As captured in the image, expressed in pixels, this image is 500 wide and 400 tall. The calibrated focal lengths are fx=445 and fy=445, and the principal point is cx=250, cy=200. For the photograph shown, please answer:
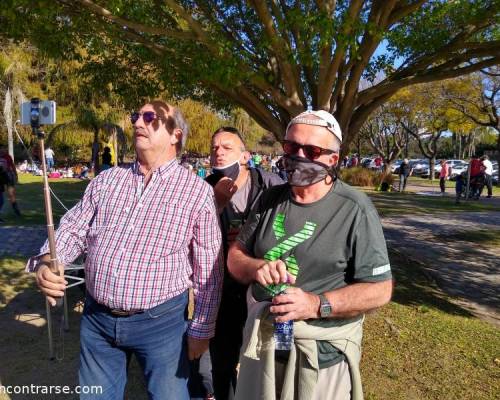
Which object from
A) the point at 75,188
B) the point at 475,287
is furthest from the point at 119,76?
the point at 75,188

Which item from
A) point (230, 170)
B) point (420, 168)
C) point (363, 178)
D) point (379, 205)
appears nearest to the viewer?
point (230, 170)

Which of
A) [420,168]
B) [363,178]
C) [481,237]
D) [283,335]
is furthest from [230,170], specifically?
[420,168]

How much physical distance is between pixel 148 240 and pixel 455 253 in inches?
307

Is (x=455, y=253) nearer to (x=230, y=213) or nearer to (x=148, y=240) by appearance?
(x=230, y=213)

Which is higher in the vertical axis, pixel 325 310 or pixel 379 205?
pixel 325 310

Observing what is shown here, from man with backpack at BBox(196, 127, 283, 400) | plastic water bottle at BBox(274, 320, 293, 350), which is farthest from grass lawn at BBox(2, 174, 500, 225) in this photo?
plastic water bottle at BBox(274, 320, 293, 350)

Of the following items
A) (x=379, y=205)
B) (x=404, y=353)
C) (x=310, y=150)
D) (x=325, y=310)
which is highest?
(x=310, y=150)

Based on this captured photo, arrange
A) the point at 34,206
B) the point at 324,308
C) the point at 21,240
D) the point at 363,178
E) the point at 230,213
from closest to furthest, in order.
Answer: the point at 324,308 → the point at 230,213 → the point at 21,240 → the point at 34,206 → the point at 363,178

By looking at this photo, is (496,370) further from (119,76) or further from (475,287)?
(119,76)

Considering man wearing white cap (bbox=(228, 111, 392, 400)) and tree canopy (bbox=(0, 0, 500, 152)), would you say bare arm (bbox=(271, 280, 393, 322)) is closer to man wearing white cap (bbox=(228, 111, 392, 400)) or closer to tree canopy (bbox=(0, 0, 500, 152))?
man wearing white cap (bbox=(228, 111, 392, 400))

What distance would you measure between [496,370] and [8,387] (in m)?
4.16

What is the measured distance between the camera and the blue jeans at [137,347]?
2.18m

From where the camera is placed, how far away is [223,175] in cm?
313

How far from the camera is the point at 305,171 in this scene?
6.70 ft
